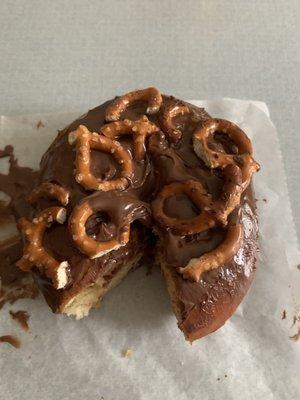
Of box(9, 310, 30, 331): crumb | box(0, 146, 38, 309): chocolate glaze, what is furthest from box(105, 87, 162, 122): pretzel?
box(9, 310, 30, 331): crumb

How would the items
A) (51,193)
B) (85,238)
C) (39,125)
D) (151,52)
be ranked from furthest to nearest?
(151,52)
(39,125)
(51,193)
(85,238)

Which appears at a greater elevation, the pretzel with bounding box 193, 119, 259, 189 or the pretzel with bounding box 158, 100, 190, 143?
the pretzel with bounding box 158, 100, 190, 143

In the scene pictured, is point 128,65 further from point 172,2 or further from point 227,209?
point 227,209

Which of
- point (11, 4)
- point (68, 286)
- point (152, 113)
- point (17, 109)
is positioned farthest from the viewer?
point (11, 4)

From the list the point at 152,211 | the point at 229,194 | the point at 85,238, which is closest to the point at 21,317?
the point at 85,238

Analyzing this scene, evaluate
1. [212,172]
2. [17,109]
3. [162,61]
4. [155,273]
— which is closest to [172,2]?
[162,61]

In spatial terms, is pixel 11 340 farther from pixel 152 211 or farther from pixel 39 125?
pixel 39 125

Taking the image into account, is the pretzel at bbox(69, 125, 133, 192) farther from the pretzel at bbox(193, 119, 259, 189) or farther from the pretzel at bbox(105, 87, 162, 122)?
the pretzel at bbox(193, 119, 259, 189)
